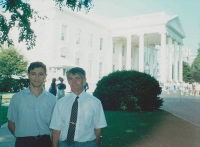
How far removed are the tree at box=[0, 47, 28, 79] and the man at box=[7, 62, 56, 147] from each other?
23.5 m

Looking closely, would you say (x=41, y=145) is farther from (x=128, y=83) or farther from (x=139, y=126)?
(x=128, y=83)

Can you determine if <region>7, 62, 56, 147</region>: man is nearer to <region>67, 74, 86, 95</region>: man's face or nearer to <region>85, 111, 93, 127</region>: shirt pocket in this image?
<region>67, 74, 86, 95</region>: man's face

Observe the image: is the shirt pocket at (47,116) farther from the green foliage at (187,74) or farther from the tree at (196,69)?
the green foliage at (187,74)

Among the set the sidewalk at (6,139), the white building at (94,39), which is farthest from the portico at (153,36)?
the sidewalk at (6,139)

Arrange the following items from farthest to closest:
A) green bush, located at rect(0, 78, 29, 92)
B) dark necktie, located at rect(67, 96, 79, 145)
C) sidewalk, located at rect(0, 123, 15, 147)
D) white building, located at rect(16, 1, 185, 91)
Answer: white building, located at rect(16, 1, 185, 91), green bush, located at rect(0, 78, 29, 92), sidewalk, located at rect(0, 123, 15, 147), dark necktie, located at rect(67, 96, 79, 145)

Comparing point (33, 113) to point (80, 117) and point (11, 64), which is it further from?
point (11, 64)

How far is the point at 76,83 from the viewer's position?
296 centimetres

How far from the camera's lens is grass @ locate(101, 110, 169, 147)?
6434 mm

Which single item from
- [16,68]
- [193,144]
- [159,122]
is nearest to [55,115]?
[193,144]

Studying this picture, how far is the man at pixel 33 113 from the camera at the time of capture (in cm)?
297

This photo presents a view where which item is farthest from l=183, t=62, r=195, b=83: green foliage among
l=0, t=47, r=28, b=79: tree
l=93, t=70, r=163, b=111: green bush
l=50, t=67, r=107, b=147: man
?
l=50, t=67, r=107, b=147: man

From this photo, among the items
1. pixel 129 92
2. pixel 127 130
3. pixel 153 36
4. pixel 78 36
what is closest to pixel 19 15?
pixel 127 130

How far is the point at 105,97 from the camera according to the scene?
41.1 ft

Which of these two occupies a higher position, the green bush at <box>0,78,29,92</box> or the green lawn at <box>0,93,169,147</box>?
the green bush at <box>0,78,29,92</box>
